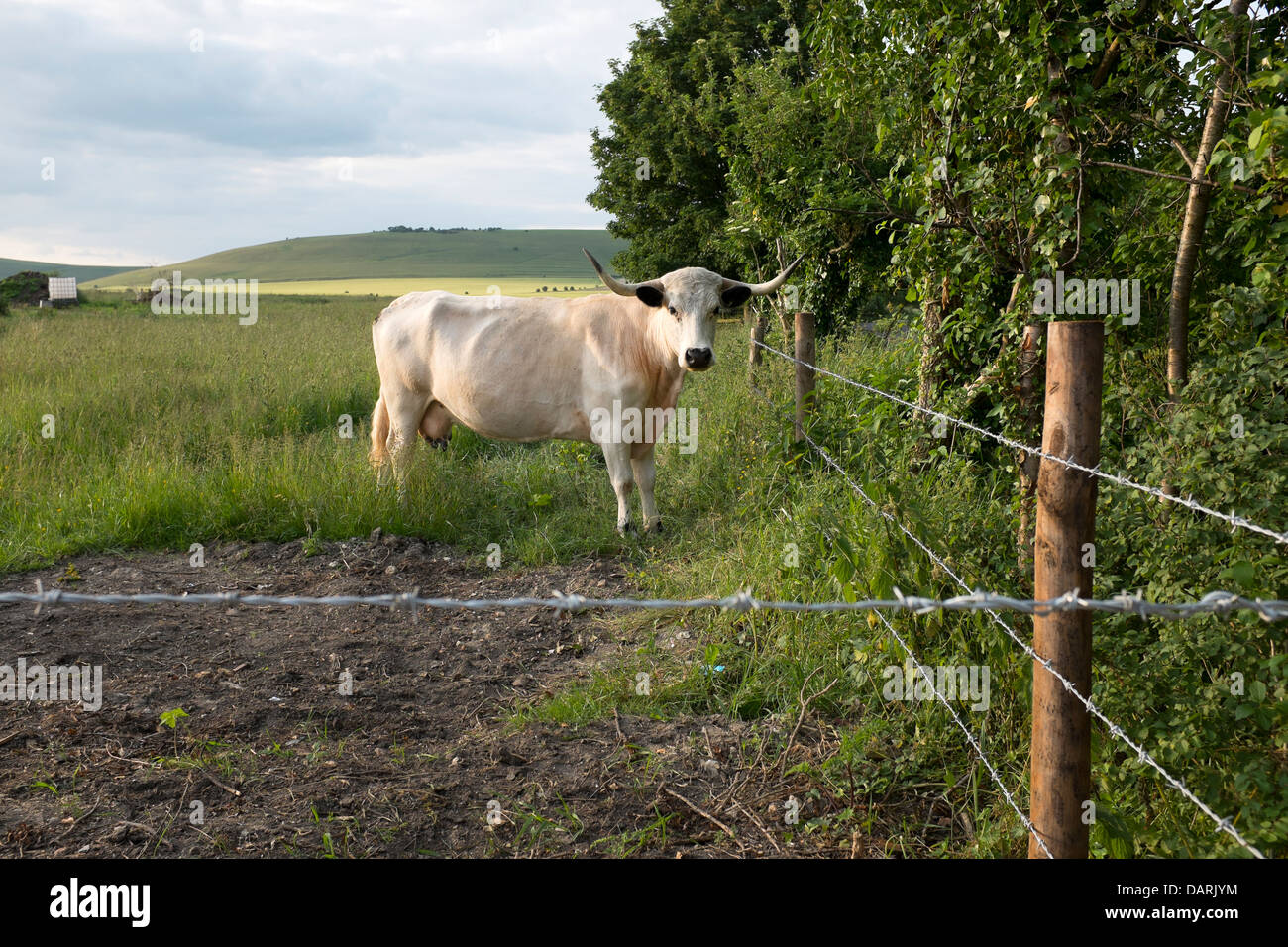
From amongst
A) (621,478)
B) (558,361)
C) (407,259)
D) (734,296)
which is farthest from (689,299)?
(407,259)

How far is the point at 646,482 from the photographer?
666cm

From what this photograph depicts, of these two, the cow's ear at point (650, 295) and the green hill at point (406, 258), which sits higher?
the green hill at point (406, 258)

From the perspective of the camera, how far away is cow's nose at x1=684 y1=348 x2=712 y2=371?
5.82 meters

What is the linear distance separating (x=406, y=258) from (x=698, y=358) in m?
109

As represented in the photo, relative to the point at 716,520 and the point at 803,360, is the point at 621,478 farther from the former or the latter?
the point at 803,360

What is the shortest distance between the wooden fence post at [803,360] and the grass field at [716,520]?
0.23 meters

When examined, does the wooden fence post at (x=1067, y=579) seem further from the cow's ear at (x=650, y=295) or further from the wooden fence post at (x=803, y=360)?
the cow's ear at (x=650, y=295)

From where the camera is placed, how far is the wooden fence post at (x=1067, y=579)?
81.8 inches

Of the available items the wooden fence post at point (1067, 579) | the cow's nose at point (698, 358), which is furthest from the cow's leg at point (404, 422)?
the wooden fence post at point (1067, 579)

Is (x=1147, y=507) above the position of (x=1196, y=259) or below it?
below
